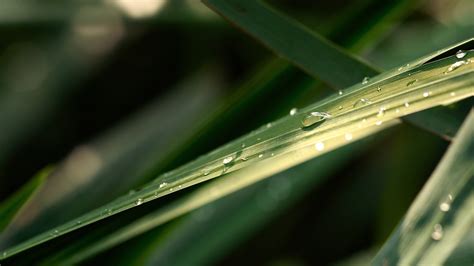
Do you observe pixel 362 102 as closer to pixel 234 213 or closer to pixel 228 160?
pixel 228 160

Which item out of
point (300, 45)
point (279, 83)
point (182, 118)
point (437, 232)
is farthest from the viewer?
point (182, 118)

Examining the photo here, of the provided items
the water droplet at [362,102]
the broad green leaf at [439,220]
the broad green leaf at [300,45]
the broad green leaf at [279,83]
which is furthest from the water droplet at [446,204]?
the broad green leaf at [279,83]

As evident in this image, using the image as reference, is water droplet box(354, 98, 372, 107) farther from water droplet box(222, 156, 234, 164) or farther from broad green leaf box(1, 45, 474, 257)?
water droplet box(222, 156, 234, 164)

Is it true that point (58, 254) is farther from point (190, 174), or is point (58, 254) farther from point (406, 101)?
point (406, 101)

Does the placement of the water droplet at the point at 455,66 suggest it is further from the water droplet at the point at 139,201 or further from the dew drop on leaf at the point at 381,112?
the water droplet at the point at 139,201

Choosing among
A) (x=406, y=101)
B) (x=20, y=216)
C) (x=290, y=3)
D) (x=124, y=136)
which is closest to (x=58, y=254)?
(x=20, y=216)

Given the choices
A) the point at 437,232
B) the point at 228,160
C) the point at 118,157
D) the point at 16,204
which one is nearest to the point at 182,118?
the point at 118,157

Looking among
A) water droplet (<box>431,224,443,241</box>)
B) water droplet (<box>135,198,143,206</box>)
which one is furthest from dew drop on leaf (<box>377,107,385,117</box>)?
water droplet (<box>135,198,143,206</box>)
